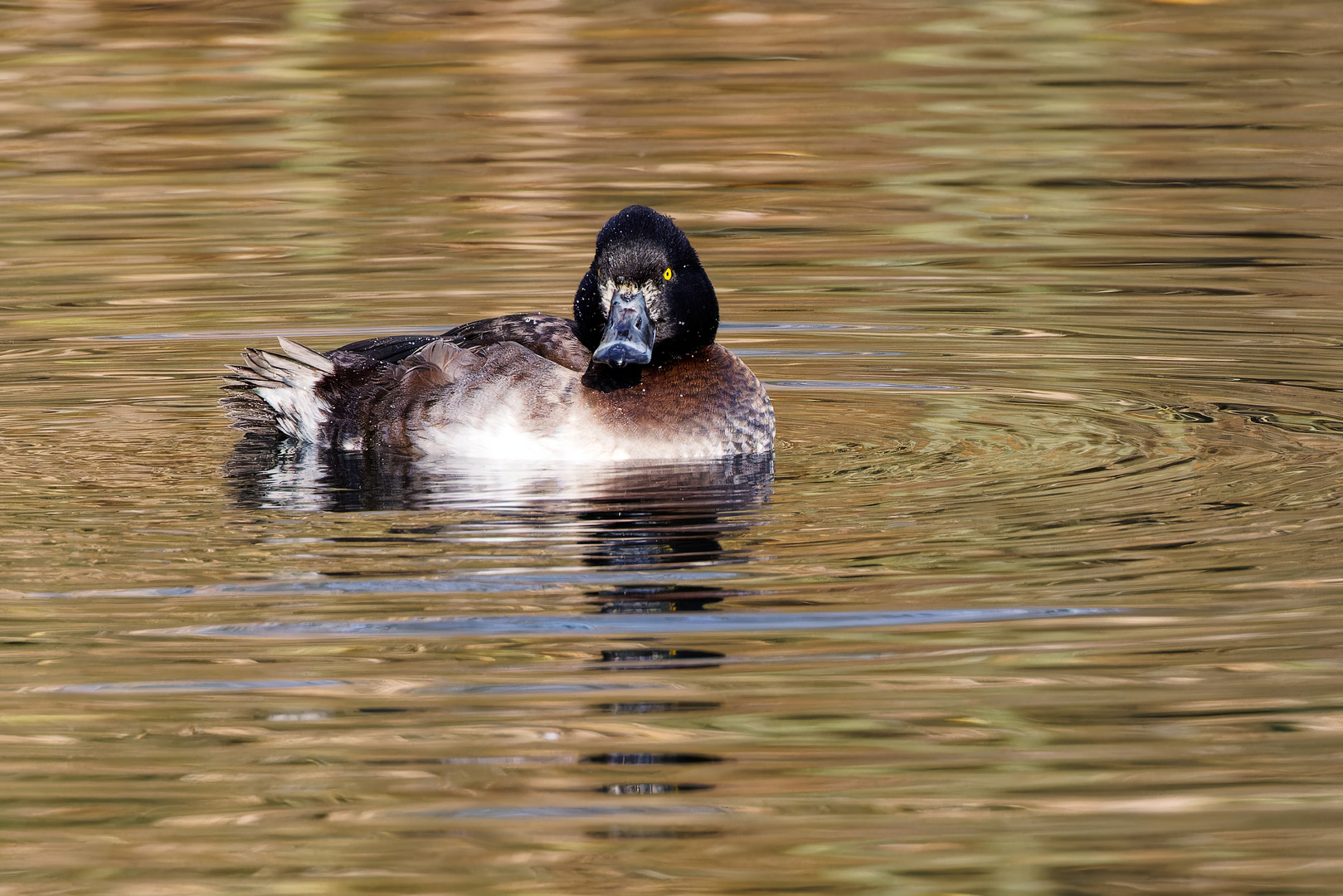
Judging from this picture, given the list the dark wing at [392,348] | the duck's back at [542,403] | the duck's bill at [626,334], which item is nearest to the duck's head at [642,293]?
the duck's bill at [626,334]

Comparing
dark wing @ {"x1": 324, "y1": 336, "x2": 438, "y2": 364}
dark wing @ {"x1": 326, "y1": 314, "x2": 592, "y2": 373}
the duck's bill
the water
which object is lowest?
the water

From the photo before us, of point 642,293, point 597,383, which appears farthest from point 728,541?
point 642,293

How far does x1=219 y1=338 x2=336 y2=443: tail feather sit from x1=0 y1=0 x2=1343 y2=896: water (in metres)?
0.27

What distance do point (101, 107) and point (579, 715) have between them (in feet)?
45.6

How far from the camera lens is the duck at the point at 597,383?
859 centimetres

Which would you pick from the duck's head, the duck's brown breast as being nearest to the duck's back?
the duck's brown breast

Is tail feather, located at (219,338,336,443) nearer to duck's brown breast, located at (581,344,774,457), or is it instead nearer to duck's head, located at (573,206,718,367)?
duck's head, located at (573,206,718,367)

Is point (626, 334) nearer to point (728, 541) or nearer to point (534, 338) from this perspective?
point (534, 338)

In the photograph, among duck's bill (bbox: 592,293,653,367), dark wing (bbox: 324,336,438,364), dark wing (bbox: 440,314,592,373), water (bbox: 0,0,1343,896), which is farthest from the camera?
dark wing (bbox: 324,336,438,364)

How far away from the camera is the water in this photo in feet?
16.4

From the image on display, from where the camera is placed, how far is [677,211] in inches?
577

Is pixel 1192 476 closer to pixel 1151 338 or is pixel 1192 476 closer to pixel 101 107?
pixel 1151 338

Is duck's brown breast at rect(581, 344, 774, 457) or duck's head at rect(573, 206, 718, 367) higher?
duck's head at rect(573, 206, 718, 367)

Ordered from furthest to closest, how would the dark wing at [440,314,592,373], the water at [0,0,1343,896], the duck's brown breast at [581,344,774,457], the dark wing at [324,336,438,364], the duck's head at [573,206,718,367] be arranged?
the dark wing at [324,336,438,364], the dark wing at [440,314,592,373], the duck's brown breast at [581,344,774,457], the duck's head at [573,206,718,367], the water at [0,0,1343,896]
